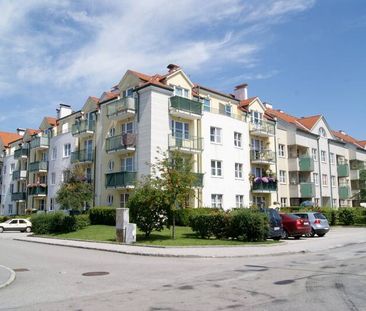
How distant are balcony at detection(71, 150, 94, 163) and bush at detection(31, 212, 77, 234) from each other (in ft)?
31.8

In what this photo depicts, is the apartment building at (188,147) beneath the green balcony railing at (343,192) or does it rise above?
above

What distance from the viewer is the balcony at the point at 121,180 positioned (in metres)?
33.6

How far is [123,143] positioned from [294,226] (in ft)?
53.4

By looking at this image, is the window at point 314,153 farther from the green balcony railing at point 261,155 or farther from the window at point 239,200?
the window at point 239,200

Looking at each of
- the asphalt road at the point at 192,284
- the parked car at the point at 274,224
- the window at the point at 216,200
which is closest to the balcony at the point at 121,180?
the window at the point at 216,200

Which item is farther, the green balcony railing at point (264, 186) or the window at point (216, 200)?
the green balcony railing at point (264, 186)

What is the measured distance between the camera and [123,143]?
3459 cm

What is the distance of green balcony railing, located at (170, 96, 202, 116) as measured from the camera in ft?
115

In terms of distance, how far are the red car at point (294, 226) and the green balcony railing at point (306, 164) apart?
75.7 ft

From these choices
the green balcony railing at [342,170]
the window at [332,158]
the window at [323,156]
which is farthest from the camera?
the green balcony railing at [342,170]

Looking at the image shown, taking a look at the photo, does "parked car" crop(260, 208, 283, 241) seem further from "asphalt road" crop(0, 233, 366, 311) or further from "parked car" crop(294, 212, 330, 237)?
"asphalt road" crop(0, 233, 366, 311)

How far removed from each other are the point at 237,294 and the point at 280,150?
39.7 m

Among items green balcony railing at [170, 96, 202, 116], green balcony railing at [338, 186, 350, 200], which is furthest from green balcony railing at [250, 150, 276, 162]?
green balcony railing at [338, 186, 350, 200]

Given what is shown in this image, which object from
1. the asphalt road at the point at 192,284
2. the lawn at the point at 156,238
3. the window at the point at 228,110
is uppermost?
the window at the point at 228,110
